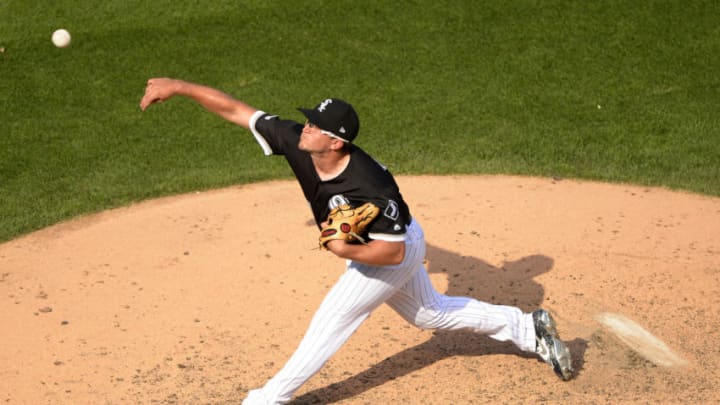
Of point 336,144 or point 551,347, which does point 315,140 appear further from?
point 551,347

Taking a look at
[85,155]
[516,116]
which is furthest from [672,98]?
[85,155]

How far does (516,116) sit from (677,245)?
371 cm

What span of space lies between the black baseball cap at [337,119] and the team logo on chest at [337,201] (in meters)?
0.31

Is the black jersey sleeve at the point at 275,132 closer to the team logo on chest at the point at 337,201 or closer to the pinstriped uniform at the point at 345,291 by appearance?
the pinstriped uniform at the point at 345,291

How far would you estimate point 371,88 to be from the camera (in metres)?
12.1

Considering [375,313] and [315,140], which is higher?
[315,140]

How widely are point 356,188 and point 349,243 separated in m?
0.34

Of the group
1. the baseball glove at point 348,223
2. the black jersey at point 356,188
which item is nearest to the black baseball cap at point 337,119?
the black jersey at point 356,188

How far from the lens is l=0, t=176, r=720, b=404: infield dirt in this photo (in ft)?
19.6

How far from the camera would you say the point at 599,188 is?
9.27 m

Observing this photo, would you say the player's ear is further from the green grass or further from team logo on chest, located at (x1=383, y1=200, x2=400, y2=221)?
the green grass

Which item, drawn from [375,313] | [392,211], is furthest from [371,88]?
[392,211]

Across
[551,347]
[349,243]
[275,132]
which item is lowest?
[551,347]

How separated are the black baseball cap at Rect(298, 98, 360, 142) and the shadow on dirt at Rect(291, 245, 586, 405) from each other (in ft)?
5.43
